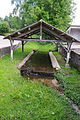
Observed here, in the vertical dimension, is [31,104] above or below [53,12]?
below

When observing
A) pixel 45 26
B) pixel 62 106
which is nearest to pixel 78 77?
pixel 62 106

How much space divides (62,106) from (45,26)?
23.6 ft

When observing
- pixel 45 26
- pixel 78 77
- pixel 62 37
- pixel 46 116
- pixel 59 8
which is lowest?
pixel 78 77

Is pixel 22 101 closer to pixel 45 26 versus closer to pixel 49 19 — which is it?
pixel 45 26

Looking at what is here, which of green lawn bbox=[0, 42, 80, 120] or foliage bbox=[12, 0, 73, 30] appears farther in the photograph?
foliage bbox=[12, 0, 73, 30]

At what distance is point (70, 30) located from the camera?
19094 mm

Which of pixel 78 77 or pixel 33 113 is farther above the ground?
pixel 33 113

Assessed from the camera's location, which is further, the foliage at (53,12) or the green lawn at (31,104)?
the foliage at (53,12)

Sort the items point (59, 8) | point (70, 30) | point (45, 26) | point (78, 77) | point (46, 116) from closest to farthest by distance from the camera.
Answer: point (46, 116)
point (78, 77)
point (45, 26)
point (70, 30)
point (59, 8)

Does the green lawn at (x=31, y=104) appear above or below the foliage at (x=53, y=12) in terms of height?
below

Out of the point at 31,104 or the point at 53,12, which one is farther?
the point at 53,12

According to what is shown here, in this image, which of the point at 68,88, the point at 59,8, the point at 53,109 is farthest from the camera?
the point at 59,8

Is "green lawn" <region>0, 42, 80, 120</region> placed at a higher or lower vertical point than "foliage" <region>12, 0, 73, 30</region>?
lower

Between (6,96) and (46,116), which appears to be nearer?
(46,116)
